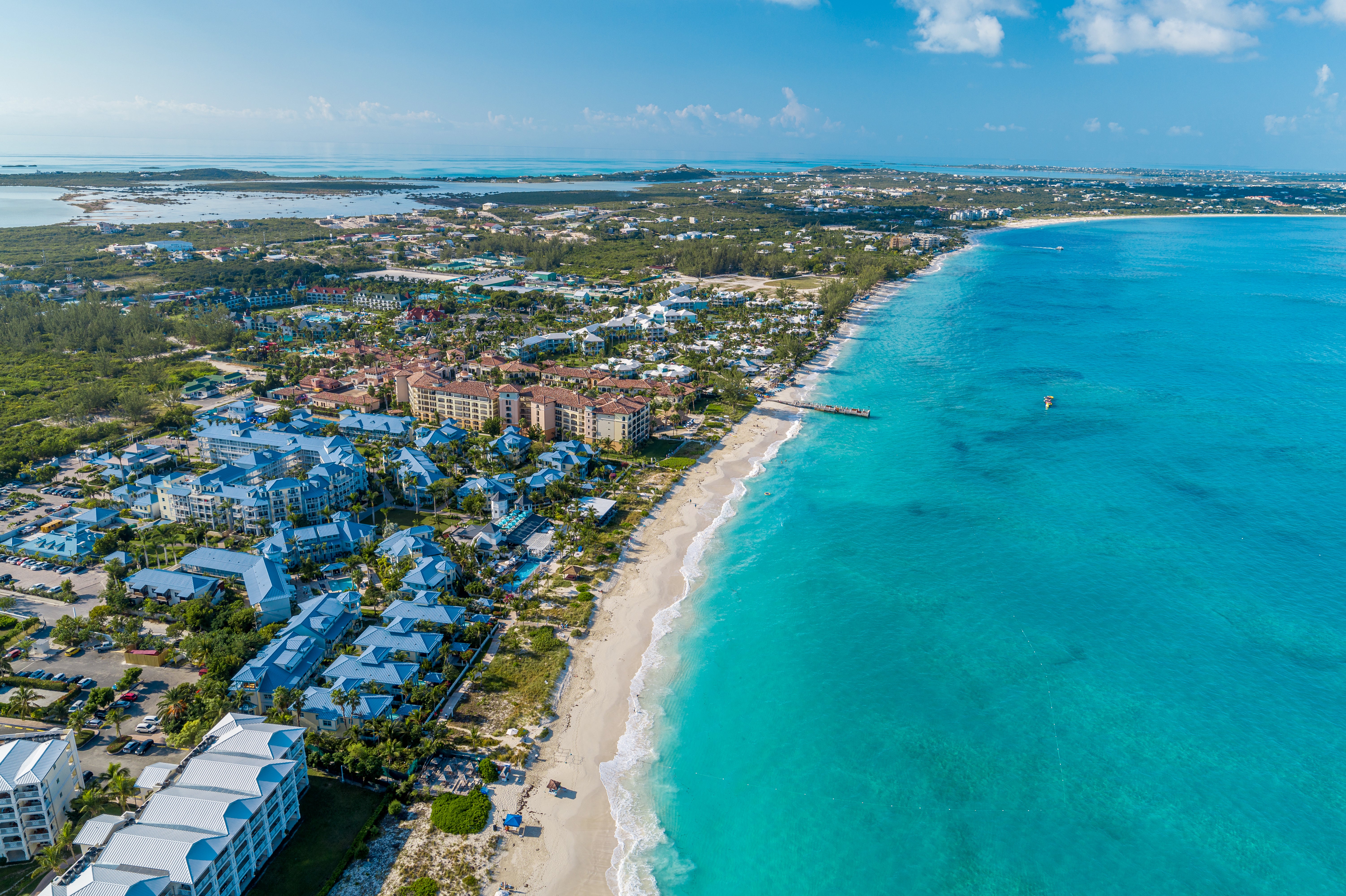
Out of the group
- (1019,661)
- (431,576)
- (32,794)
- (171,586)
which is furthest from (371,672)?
(1019,661)

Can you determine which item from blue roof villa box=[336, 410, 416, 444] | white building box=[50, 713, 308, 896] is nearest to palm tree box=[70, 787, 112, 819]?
white building box=[50, 713, 308, 896]

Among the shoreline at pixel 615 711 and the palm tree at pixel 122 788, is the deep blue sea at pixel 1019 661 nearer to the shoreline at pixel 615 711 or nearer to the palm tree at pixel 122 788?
the shoreline at pixel 615 711

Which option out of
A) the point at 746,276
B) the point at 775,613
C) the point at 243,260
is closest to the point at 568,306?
the point at 746,276

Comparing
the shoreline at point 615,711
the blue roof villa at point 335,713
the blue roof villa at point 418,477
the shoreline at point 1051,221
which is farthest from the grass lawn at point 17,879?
the shoreline at point 1051,221

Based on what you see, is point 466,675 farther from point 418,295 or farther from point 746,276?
point 746,276

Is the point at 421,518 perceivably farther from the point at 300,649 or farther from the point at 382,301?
the point at 382,301

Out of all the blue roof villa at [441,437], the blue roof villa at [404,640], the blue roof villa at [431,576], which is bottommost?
the blue roof villa at [404,640]
